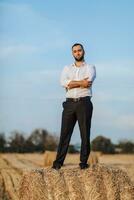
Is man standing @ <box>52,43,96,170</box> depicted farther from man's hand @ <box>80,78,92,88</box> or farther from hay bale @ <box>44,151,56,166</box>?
hay bale @ <box>44,151,56,166</box>

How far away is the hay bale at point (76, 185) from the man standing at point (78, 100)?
160mm

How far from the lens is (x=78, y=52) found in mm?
7559

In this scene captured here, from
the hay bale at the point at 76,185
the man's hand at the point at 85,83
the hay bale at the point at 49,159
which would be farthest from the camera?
→ the hay bale at the point at 49,159

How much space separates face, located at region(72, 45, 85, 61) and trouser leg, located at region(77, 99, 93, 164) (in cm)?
51

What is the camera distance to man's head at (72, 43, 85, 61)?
7536mm

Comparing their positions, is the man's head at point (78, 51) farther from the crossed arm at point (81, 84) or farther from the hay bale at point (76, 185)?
the hay bale at point (76, 185)

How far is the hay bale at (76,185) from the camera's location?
7.34 metres

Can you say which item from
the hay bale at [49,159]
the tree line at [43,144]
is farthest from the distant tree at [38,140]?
the hay bale at [49,159]

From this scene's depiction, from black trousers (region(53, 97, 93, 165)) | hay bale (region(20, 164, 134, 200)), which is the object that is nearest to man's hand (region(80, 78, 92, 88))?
black trousers (region(53, 97, 93, 165))

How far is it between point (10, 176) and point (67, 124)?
9.68 metres

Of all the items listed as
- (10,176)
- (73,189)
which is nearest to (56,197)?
(73,189)

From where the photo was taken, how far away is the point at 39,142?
2051 inches

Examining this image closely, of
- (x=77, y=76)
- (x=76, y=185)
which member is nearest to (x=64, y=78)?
(x=77, y=76)

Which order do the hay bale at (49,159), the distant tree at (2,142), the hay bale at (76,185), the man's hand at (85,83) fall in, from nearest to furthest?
the hay bale at (76,185), the man's hand at (85,83), the hay bale at (49,159), the distant tree at (2,142)
